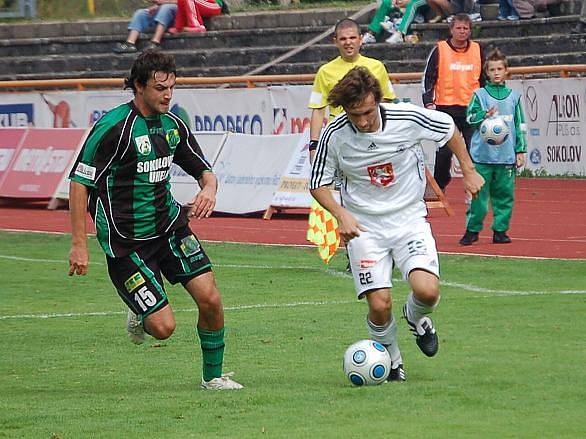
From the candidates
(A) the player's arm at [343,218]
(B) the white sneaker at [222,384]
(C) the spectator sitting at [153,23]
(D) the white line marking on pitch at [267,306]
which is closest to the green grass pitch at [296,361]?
(D) the white line marking on pitch at [267,306]

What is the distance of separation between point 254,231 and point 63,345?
24.9 ft

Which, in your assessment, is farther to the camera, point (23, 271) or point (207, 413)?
point (23, 271)

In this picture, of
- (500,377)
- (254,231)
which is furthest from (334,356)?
(254,231)

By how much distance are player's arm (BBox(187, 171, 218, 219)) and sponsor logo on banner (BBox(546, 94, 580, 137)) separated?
13.6 metres

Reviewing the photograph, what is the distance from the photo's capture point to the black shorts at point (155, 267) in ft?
27.7

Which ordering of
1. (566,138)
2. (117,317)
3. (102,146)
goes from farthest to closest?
(566,138), (117,317), (102,146)

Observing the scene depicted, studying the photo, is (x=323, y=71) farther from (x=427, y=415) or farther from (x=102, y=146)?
(x=427, y=415)

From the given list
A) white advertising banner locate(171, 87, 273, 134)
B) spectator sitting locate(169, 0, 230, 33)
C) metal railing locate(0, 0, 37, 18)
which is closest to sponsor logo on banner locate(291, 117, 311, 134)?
white advertising banner locate(171, 87, 273, 134)

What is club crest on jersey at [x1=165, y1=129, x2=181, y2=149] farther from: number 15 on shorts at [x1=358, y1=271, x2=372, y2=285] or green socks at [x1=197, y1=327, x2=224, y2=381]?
number 15 on shorts at [x1=358, y1=271, x2=372, y2=285]

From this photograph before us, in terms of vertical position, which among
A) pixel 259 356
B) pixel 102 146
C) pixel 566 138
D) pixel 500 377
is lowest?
pixel 566 138

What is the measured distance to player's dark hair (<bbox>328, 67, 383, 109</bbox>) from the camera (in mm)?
8023

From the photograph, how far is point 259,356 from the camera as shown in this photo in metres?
9.61

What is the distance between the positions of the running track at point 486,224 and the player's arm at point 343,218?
6308 millimetres

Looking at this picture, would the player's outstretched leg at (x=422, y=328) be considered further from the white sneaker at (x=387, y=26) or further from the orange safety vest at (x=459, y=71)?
the white sneaker at (x=387, y=26)
